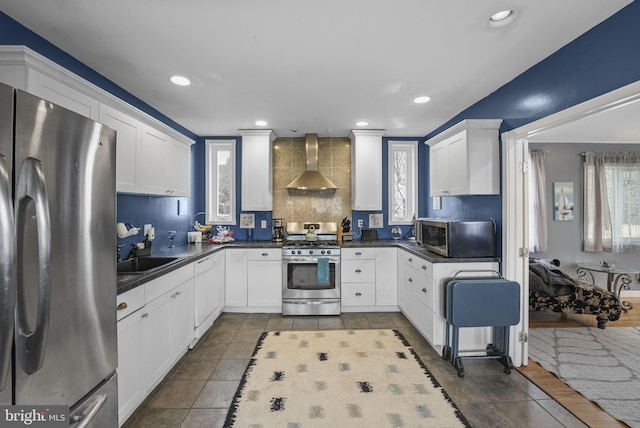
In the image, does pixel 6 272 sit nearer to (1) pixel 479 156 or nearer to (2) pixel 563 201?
(1) pixel 479 156

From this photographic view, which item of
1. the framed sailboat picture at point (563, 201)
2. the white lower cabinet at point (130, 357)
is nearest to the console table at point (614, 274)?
the framed sailboat picture at point (563, 201)

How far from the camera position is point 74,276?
3.95 feet

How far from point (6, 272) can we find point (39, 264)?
0.31 feet

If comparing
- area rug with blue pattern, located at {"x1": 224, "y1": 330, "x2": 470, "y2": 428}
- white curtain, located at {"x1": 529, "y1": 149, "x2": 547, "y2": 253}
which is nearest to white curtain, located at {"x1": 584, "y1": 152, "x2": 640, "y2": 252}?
white curtain, located at {"x1": 529, "y1": 149, "x2": 547, "y2": 253}

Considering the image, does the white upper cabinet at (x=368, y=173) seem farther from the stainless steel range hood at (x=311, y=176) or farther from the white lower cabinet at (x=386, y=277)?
the white lower cabinet at (x=386, y=277)

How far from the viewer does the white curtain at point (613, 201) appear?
5020 mm

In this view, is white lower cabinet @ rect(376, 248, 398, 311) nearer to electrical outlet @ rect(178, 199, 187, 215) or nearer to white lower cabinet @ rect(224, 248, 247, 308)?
white lower cabinet @ rect(224, 248, 247, 308)

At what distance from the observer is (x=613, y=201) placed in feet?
16.6

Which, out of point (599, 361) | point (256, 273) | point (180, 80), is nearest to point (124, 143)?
point (180, 80)

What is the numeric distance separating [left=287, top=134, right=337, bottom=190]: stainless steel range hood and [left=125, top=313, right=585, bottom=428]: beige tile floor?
2.05 meters

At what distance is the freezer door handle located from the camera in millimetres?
1192

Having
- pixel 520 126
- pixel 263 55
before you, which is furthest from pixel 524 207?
pixel 263 55

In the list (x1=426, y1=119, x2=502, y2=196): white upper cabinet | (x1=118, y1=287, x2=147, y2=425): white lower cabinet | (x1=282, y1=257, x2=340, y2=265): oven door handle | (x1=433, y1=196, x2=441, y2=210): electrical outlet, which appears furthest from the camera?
(x1=433, y1=196, x2=441, y2=210): electrical outlet

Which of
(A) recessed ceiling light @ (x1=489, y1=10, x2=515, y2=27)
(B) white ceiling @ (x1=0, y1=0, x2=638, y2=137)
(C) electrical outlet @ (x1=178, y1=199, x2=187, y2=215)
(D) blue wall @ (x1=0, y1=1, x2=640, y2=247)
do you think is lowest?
(C) electrical outlet @ (x1=178, y1=199, x2=187, y2=215)
